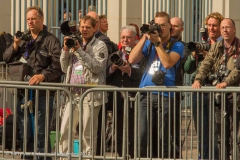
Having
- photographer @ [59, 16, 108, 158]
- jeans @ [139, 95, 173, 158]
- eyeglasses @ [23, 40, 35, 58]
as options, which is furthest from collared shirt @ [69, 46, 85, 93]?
jeans @ [139, 95, 173, 158]

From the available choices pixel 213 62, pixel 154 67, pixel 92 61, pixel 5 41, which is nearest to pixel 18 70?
pixel 92 61

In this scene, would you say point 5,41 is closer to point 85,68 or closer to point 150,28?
Answer: point 85,68

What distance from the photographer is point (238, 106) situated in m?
10.5

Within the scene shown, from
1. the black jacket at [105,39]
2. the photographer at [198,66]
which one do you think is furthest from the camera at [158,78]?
the black jacket at [105,39]

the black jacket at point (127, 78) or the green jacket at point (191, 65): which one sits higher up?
the green jacket at point (191, 65)

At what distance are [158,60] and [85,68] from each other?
0.87 meters

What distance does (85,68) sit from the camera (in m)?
11.3

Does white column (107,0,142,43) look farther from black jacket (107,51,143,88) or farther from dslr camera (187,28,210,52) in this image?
dslr camera (187,28,210,52)

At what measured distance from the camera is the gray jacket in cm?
1112

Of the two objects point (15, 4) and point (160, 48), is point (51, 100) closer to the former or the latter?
point (160, 48)

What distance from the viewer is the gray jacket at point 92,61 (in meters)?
11.1

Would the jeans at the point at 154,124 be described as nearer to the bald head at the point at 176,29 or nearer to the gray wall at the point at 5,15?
the bald head at the point at 176,29

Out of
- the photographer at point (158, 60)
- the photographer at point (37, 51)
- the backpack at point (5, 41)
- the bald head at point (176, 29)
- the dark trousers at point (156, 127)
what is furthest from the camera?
the backpack at point (5, 41)

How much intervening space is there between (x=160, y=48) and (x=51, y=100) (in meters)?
1.32
